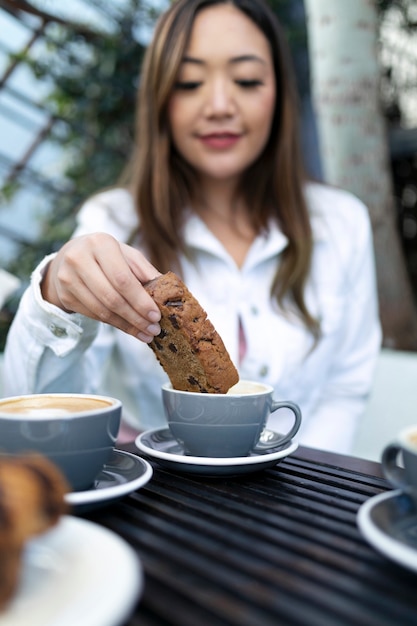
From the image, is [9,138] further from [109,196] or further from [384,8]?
[384,8]

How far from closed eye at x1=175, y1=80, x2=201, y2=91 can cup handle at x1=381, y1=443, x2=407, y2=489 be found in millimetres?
1247

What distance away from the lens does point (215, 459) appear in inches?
29.0

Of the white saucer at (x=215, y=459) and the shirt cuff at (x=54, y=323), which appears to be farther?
the shirt cuff at (x=54, y=323)

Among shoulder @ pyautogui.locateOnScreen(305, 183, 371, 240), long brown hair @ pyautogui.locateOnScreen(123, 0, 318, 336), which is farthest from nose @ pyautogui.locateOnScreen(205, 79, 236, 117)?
shoulder @ pyautogui.locateOnScreen(305, 183, 371, 240)

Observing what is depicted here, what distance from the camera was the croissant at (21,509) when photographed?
37cm

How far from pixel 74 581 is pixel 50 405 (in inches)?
12.6

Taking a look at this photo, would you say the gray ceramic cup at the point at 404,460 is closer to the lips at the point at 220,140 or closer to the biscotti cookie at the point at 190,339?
the biscotti cookie at the point at 190,339

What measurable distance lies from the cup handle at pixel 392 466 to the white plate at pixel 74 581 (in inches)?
10.0

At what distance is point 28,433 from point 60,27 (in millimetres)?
3173

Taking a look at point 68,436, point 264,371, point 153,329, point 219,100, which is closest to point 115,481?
point 68,436

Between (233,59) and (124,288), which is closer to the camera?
(124,288)

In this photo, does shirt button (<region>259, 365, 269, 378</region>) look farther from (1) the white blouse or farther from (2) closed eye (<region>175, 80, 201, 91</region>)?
(2) closed eye (<region>175, 80, 201, 91</region>)

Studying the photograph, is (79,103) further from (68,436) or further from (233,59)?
(68,436)

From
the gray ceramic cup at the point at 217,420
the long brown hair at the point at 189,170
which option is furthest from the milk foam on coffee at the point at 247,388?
the long brown hair at the point at 189,170
